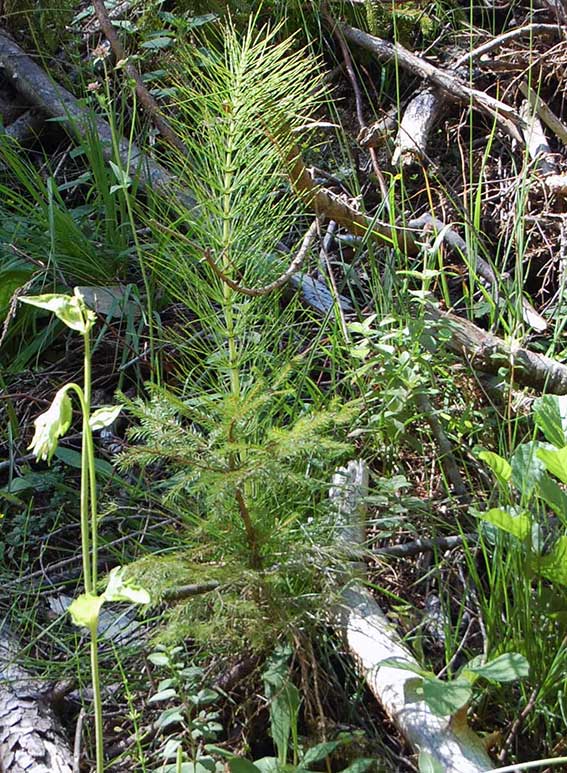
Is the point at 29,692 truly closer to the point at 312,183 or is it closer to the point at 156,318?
the point at 156,318

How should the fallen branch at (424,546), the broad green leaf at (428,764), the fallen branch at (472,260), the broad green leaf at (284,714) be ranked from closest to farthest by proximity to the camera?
the broad green leaf at (428,764) < the broad green leaf at (284,714) < the fallen branch at (424,546) < the fallen branch at (472,260)

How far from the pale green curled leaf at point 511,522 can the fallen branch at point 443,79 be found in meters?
1.69

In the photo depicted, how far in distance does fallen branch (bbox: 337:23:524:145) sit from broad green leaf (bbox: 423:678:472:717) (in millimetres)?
2006

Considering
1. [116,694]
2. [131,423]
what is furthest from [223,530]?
[131,423]

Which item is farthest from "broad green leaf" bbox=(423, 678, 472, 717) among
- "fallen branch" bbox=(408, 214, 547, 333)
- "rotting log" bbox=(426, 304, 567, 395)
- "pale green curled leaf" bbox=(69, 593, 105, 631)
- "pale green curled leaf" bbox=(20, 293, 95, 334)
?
"fallen branch" bbox=(408, 214, 547, 333)

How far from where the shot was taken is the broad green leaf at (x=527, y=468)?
1897 millimetres

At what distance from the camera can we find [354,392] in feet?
8.25

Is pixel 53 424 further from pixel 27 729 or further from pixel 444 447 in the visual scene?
pixel 444 447

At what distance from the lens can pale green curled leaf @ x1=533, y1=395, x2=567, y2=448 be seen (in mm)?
1971

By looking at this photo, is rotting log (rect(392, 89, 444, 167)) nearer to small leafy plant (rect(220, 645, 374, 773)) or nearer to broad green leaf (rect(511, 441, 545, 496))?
broad green leaf (rect(511, 441, 545, 496))

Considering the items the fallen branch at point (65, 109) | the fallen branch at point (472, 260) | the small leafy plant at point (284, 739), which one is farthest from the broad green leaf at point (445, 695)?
the fallen branch at point (65, 109)

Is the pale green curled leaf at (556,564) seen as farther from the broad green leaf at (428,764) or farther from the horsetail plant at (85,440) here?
the horsetail plant at (85,440)

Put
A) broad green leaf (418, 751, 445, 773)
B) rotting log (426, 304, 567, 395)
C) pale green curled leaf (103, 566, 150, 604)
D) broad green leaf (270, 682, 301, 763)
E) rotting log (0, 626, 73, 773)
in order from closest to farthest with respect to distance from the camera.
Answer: pale green curled leaf (103, 566, 150, 604) < broad green leaf (418, 751, 445, 773) < broad green leaf (270, 682, 301, 763) < rotting log (0, 626, 73, 773) < rotting log (426, 304, 567, 395)

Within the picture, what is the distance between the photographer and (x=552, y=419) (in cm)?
200
